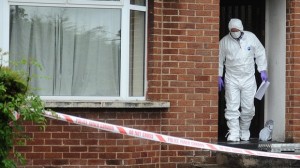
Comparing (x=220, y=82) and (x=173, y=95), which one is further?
(x=220, y=82)

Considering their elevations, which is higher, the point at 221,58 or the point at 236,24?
the point at 236,24

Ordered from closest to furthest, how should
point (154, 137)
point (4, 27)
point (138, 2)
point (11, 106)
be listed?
point (11, 106) < point (154, 137) < point (4, 27) < point (138, 2)

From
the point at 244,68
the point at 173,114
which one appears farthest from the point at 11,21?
the point at 244,68

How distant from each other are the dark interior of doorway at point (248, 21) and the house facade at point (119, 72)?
153 cm

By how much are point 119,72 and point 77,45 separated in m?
0.69

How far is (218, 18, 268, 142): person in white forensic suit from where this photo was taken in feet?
31.9

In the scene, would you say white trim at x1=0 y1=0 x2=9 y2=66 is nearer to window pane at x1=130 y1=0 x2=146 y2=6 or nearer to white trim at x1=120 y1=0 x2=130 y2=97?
white trim at x1=120 y1=0 x2=130 y2=97

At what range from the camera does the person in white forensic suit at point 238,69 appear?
9734 mm

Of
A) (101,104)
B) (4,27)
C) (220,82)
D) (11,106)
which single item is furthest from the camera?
(220,82)

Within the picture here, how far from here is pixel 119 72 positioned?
8.91 m

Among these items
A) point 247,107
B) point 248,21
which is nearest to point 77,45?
point 247,107

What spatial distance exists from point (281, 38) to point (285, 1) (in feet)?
1.85

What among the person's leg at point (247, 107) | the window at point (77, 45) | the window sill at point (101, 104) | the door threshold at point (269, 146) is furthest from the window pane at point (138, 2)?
the door threshold at point (269, 146)

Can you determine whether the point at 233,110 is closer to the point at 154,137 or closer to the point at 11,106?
the point at 154,137
